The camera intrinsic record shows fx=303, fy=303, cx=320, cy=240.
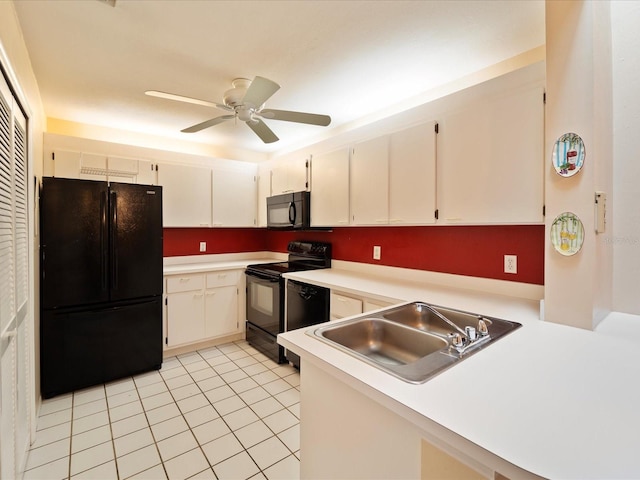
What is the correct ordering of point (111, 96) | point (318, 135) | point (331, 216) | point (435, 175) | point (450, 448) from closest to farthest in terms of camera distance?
point (450, 448) → point (435, 175) → point (111, 96) → point (331, 216) → point (318, 135)

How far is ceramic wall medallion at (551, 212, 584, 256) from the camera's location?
53.4 inches

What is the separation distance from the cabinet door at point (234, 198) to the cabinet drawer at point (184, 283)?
2.56ft

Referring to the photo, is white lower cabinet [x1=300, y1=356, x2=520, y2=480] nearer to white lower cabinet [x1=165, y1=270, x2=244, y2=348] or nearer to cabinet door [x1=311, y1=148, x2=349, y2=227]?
cabinet door [x1=311, y1=148, x2=349, y2=227]

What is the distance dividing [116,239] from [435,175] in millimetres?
2707

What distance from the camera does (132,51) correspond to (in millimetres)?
1998

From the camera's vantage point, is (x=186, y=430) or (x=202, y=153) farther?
(x=202, y=153)

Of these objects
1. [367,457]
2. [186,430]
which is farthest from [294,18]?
[186,430]

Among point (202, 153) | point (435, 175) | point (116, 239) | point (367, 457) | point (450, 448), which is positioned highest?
point (202, 153)

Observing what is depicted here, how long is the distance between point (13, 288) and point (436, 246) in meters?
2.72

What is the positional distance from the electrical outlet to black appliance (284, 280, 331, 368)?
4.34ft

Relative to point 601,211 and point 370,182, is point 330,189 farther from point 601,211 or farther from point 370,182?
point 601,211

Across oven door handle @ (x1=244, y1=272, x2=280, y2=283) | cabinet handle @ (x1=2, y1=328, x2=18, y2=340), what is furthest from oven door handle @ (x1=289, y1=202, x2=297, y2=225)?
cabinet handle @ (x1=2, y1=328, x2=18, y2=340)

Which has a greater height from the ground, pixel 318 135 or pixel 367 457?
pixel 318 135

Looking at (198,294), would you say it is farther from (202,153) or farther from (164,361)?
(202,153)
